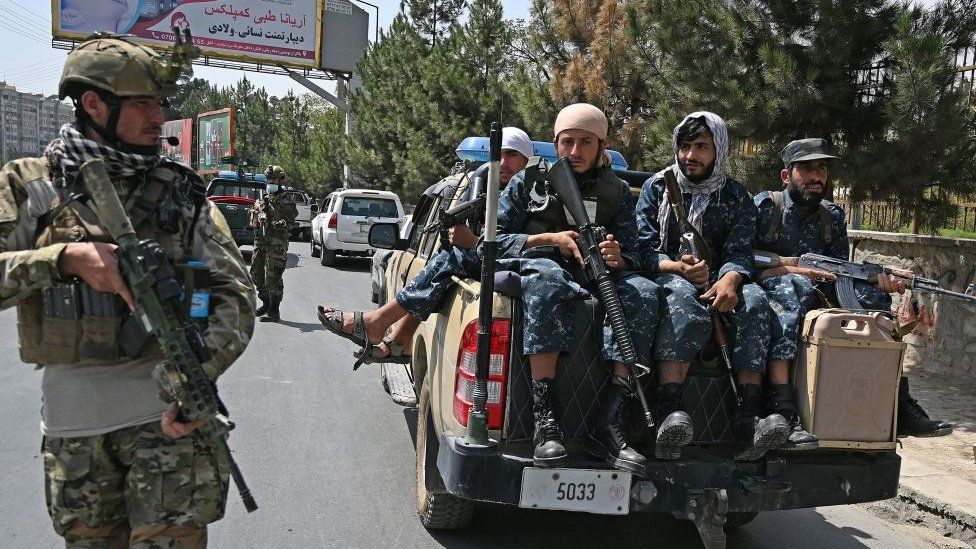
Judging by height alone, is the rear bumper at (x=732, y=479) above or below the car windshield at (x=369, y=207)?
below

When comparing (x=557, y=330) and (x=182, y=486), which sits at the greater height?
(x=557, y=330)

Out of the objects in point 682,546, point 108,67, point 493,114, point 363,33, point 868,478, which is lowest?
point 682,546

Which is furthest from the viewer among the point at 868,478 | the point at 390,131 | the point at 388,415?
the point at 390,131

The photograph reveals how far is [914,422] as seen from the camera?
4.14 metres

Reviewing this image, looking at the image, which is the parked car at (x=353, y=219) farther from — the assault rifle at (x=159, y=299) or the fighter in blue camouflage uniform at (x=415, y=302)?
the assault rifle at (x=159, y=299)

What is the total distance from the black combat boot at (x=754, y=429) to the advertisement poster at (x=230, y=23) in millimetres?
33624

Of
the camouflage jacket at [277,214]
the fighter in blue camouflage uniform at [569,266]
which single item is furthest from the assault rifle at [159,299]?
the camouflage jacket at [277,214]

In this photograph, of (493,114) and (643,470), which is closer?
(643,470)

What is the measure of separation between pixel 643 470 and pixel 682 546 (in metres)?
1.30

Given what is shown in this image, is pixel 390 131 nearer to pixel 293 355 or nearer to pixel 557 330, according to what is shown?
pixel 293 355

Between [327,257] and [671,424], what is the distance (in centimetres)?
1516

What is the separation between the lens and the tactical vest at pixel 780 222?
4.84m

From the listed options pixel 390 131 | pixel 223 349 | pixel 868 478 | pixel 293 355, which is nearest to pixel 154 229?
pixel 223 349

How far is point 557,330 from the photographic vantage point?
343 cm
